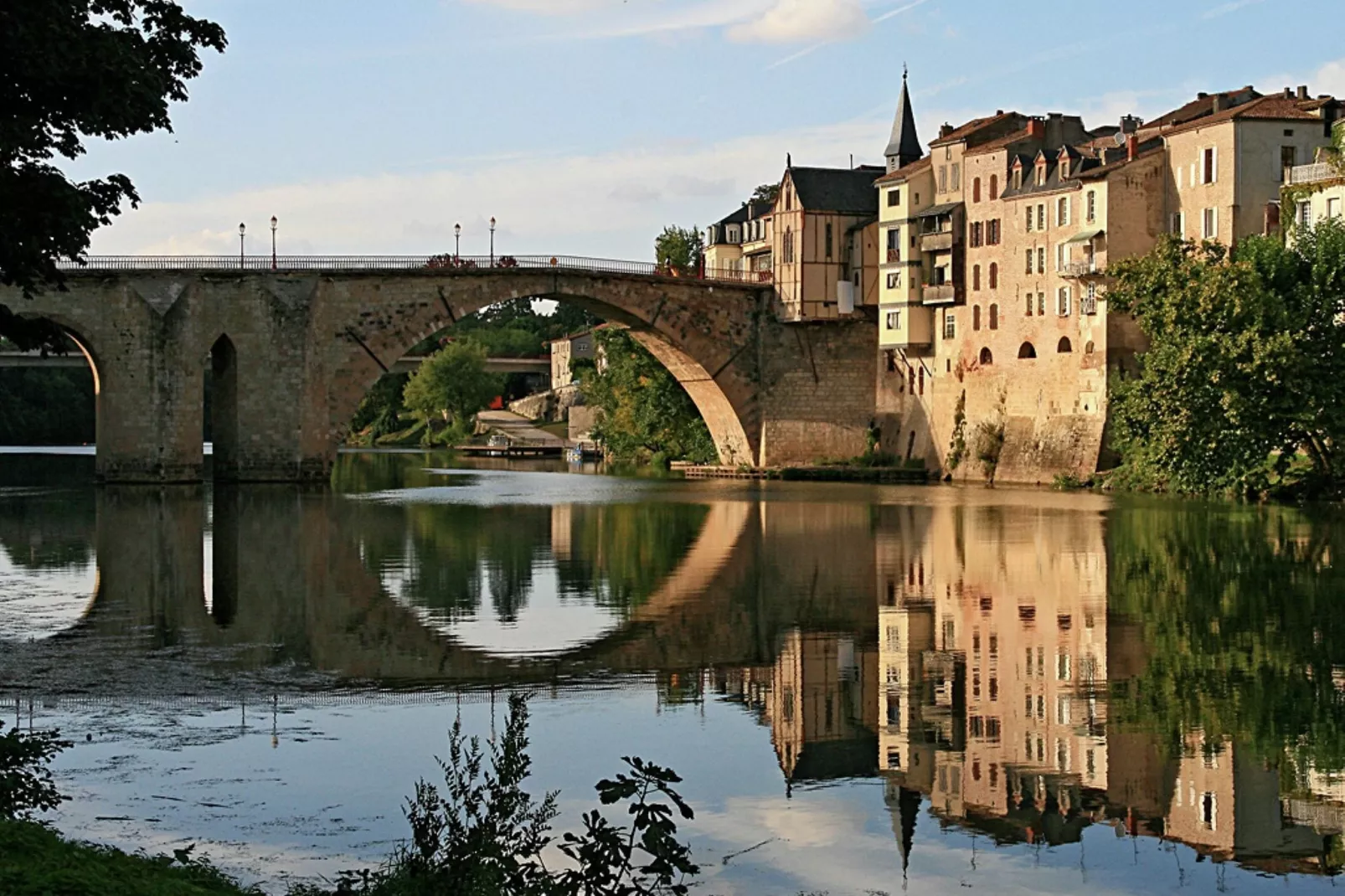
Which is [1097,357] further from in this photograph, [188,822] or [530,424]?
[530,424]

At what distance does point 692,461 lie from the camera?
310ft

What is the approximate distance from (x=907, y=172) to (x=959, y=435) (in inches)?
442

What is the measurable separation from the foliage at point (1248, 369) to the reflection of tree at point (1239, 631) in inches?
356

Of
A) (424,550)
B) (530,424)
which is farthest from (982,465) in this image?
(530,424)

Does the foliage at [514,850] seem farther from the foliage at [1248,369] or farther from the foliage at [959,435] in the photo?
the foliage at [959,435]

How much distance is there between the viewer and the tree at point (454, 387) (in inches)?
5463

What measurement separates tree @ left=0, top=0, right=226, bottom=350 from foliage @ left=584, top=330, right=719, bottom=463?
71719mm

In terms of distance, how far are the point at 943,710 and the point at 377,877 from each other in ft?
34.0

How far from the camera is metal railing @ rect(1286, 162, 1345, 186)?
61531 millimetres

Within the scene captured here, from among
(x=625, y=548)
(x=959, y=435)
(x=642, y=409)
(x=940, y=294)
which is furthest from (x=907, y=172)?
(x=625, y=548)

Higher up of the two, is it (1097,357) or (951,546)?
(1097,357)

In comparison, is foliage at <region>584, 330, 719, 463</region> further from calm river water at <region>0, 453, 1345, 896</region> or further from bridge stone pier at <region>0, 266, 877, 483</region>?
calm river water at <region>0, 453, 1345, 896</region>

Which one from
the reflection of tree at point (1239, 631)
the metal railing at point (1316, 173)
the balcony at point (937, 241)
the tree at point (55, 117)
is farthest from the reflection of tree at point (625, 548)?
the balcony at point (937, 241)

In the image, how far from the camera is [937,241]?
267ft
